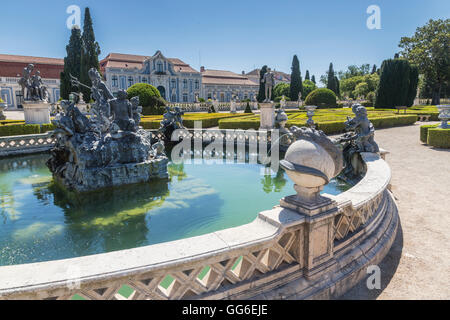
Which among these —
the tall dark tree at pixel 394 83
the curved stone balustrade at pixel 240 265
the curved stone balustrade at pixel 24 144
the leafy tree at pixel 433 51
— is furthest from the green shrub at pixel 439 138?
the leafy tree at pixel 433 51

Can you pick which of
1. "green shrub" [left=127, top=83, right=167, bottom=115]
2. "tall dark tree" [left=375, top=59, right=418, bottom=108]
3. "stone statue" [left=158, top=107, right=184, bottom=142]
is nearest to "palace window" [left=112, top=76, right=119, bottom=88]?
"green shrub" [left=127, top=83, right=167, bottom=115]

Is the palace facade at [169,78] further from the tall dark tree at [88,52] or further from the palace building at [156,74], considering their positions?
the tall dark tree at [88,52]

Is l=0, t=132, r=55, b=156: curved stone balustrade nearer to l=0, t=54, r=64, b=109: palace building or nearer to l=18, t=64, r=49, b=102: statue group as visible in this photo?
l=18, t=64, r=49, b=102: statue group

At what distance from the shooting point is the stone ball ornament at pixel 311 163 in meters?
3.25

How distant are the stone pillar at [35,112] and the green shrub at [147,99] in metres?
12.1

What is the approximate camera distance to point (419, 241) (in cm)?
500

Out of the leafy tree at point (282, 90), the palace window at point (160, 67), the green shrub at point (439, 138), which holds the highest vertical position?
the palace window at point (160, 67)

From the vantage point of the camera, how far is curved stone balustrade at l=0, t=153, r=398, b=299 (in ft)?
7.54

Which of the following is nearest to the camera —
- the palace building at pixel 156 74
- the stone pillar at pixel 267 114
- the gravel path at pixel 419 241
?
the gravel path at pixel 419 241

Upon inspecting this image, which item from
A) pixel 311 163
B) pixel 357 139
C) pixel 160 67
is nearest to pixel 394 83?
pixel 357 139

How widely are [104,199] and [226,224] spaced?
4.06 m
